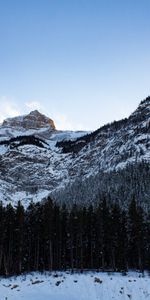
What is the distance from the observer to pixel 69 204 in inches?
6777

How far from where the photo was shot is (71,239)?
70188mm

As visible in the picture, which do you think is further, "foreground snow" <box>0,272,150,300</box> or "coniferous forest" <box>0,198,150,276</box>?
"coniferous forest" <box>0,198,150,276</box>

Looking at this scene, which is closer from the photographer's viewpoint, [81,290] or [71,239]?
[81,290]

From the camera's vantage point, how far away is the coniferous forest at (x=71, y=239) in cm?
6800

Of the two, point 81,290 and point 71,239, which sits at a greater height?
point 71,239

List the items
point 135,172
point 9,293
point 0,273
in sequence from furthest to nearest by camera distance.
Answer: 1. point 135,172
2. point 0,273
3. point 9,293

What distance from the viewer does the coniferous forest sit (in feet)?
223

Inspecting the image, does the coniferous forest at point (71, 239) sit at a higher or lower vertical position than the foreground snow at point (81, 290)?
higher

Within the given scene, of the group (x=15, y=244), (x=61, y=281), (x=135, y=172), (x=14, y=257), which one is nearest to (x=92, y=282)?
(x=61, y=281)

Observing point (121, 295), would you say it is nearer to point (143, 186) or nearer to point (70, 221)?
point (70, 221)

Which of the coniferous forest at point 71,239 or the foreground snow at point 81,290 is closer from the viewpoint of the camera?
the foreground snow at point 81,290

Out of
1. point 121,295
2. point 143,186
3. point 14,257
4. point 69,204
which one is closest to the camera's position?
point 121,295

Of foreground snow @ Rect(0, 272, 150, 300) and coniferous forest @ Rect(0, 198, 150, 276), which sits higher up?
coniferous forest @ Rect(0, 198, 150, 276)

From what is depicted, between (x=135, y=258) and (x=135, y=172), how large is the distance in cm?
11207
